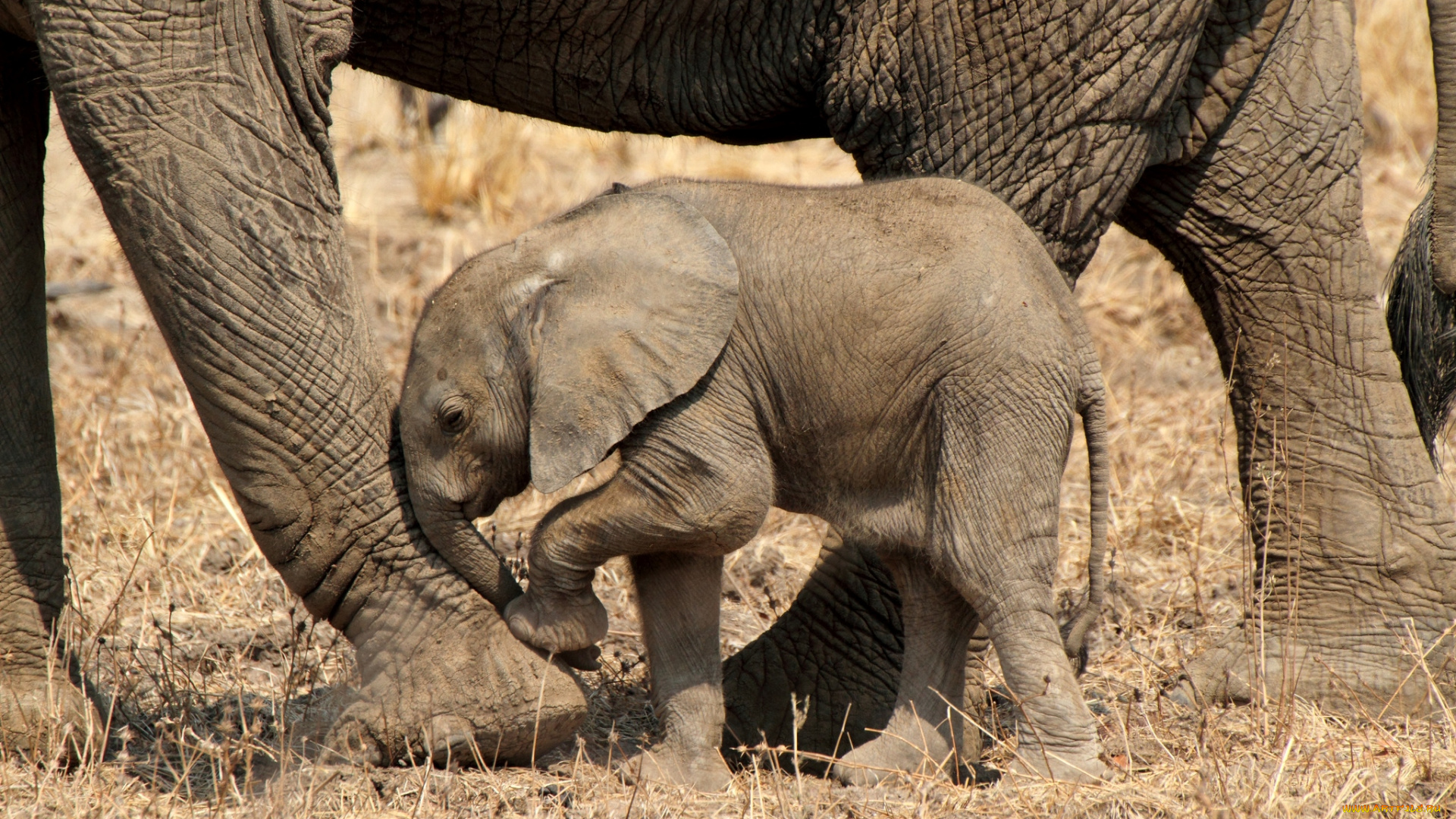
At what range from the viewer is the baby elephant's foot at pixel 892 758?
3480 mm

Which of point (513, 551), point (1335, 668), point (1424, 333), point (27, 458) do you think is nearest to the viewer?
point (27, 458)

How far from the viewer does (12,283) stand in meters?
3.74

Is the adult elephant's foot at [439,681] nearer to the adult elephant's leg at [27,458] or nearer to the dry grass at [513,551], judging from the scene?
the dry grass at [513,551]

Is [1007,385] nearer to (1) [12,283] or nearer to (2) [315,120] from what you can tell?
(2) [315,120]

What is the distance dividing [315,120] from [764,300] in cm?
98

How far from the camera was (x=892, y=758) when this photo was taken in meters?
3.51

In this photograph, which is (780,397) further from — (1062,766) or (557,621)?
(1062,766)

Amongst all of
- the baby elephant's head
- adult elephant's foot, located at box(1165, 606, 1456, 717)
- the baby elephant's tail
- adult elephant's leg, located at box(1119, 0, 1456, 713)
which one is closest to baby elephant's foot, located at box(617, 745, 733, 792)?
the baby elephant's head

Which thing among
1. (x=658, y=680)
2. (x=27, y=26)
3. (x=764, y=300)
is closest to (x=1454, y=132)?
(x=764, y=300)

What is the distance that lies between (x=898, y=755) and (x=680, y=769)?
48 cm

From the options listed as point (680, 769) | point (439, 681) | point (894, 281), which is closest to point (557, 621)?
point (439, 681)

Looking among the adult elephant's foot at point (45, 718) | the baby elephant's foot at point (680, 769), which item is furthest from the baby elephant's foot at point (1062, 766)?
the adult elephant's foot at point (45, 718)

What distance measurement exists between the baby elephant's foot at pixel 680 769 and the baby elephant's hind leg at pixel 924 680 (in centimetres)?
27

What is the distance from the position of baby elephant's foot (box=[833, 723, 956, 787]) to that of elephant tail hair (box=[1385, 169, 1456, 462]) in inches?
74.8
